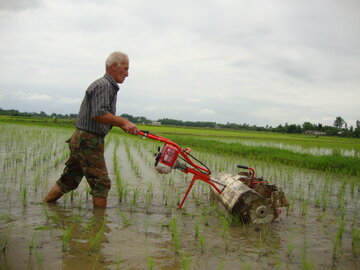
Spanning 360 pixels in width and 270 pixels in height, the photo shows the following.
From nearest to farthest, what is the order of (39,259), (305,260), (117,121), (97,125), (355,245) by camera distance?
(39,259)
(305,260)
(355,245)
(117,121)
(97,125)

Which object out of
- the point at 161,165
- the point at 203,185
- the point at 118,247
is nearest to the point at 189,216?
the point at 161,165

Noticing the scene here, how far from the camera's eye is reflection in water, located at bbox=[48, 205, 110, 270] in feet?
7.66

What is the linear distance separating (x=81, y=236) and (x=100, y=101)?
1.36 m

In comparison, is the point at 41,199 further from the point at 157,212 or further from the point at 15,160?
the point at 15,160

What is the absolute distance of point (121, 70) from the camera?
3.56m

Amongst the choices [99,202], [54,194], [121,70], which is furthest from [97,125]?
[54,194]

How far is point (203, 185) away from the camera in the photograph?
5574mm

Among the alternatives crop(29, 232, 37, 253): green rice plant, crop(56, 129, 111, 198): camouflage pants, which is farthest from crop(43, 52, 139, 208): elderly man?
crop(29, 232, 37, 253): green rice plant

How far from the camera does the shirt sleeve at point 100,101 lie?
325 cm

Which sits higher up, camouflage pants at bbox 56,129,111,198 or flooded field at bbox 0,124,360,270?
camouflage pants at bbox 56,129,111,198

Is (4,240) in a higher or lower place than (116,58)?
lower

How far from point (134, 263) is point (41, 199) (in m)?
2.09

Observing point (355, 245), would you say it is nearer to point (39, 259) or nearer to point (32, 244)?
point (39, 259)

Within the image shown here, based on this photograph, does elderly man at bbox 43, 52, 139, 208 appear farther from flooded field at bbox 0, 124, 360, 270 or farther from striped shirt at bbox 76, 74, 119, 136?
flooded field at bbox 0, 124, 360, 270
